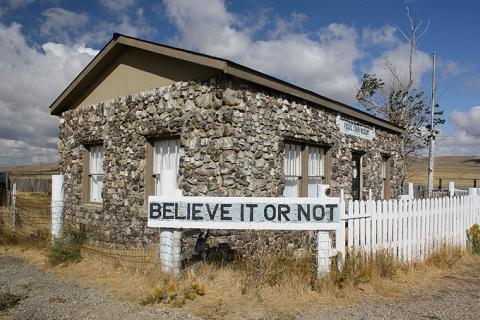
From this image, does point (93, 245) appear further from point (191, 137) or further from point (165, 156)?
point (191, 137)

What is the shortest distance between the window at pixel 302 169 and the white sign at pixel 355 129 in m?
1.10

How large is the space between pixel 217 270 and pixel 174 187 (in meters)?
1.48

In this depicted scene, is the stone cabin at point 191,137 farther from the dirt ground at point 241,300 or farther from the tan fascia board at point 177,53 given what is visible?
the dirt ground at point 241,300

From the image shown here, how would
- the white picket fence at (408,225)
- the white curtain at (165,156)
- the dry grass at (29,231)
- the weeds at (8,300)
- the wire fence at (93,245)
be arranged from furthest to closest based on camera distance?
the dry grass at (29,231) < the white curtain at (165,156) < the wire fence at (93,245) < the white picket fence at (408,225) < the weeds at (8,300)

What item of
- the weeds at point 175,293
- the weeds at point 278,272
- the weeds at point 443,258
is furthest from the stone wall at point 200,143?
the weeds at point 443,258

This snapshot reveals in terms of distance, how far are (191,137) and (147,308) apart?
11.5ft

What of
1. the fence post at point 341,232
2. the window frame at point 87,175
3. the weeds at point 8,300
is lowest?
the weeds at point 8,300

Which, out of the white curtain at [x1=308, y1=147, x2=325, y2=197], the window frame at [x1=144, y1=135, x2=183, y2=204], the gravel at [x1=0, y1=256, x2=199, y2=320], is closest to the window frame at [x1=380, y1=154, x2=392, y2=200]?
the white curtain at [x1=308, y1=147, x2=325, y2=197]

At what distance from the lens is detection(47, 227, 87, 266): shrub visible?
23.4 feet

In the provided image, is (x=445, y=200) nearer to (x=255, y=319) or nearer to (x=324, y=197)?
(x=324, y=197)

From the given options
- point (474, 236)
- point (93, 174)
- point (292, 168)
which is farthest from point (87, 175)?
point (474, 236)

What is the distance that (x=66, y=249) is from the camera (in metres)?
7.23

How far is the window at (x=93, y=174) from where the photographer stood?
1031 centimetres

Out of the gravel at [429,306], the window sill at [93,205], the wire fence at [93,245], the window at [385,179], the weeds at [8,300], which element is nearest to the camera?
the gravel at [429,306]
